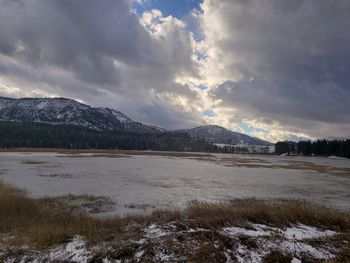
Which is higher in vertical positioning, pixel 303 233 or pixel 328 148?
pixel 328 148

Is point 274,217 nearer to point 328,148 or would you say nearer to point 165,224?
point 165,224

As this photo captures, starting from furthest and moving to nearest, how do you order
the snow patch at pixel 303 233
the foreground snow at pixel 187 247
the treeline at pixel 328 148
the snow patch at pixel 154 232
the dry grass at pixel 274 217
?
the treeline at pixel 328 148, the dry grass at pixel 274 217, the snow patch at pixel 303 233, the snow patch at pixel 154 232, the foreground snow at pixel 187 247

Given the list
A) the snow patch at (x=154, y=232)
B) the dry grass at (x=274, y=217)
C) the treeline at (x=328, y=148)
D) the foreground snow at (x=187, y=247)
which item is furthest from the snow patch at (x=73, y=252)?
the treeline at (x=328, y=148)

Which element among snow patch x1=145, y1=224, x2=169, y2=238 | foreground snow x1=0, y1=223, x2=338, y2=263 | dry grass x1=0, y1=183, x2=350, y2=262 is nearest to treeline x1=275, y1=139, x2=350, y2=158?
dry grass x1=0, y1=183, x2=350, y2=262

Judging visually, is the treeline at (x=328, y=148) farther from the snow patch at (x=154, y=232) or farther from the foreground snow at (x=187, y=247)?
the snow patch at (x=154, y=232)

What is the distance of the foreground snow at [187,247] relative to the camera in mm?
10289

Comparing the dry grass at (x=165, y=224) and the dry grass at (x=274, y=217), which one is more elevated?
the dry grass at (x=274, y=217)

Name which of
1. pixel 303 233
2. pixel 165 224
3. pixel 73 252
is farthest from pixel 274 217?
pixel 73 252

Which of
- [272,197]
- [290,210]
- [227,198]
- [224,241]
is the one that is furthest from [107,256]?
[272,197]

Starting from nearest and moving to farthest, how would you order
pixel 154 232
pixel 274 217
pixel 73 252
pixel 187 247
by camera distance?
pixel 187 247 → pixel 73 252 → pixel 154 232 → pixel 274 217

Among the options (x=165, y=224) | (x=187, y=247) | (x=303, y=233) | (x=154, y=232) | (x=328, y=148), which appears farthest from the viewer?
(x=328, y=148)

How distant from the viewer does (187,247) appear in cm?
1077

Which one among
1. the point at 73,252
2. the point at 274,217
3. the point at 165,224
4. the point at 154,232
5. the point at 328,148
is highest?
the point at 328,148

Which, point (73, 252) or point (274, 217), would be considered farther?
point (274, 217)
